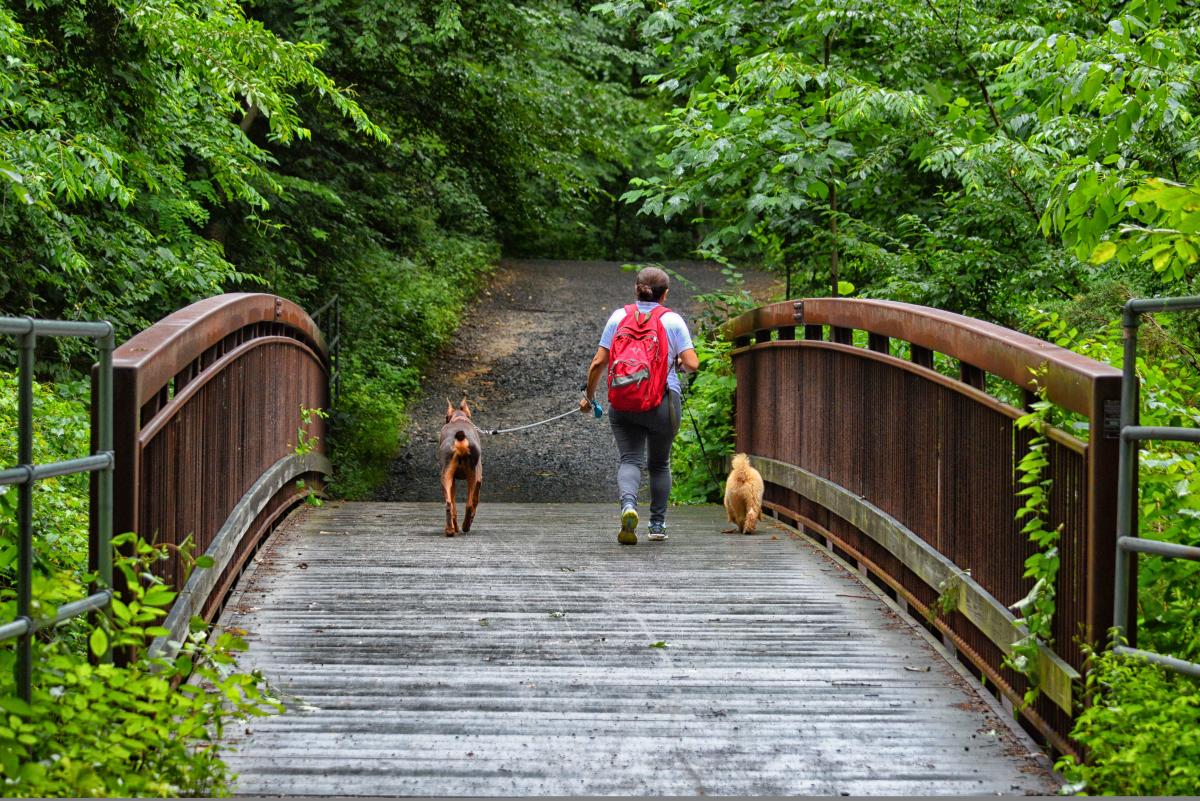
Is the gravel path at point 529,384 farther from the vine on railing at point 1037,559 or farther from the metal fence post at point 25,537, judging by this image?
the metal fence post at point 25,537

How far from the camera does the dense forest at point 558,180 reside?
370cm

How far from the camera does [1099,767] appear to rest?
355 cm

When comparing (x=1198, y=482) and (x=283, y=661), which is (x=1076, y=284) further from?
(x=283, y=661)

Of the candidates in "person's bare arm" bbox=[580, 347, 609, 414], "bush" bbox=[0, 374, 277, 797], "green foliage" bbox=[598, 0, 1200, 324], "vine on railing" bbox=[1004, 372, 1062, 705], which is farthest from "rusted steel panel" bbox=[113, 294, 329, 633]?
"green foliage" bbox=[598, 0, 1200, 324]

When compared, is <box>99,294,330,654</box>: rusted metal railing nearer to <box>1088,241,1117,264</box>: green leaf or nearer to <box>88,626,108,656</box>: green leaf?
<box>88,626,108,656</box>: green leaf

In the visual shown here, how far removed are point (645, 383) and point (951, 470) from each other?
279 cm

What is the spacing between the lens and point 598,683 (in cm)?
475

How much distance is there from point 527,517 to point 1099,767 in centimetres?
639

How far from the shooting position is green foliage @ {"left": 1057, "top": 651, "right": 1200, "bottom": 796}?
10.9 feet

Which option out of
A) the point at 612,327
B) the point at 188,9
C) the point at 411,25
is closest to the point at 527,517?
the point at 612,327

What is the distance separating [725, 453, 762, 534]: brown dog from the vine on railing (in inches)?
162

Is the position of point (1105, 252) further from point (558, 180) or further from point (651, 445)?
point (558, 180)

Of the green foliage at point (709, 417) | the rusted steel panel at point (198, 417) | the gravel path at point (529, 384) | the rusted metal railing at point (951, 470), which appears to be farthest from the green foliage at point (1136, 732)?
the gravel path at point (529, 384)

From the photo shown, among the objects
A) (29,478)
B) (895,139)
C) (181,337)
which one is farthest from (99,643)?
(895,139)
